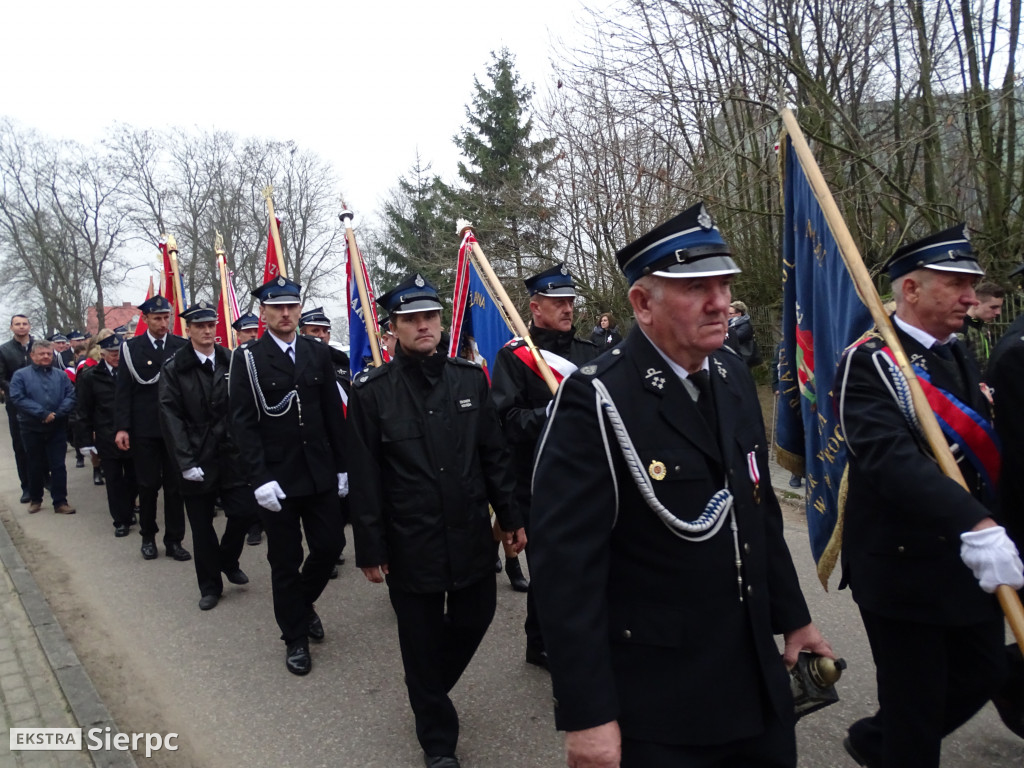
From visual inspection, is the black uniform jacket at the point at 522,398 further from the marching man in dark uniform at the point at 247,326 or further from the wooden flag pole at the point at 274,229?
the marching man in dark uniform at the point at 247,326

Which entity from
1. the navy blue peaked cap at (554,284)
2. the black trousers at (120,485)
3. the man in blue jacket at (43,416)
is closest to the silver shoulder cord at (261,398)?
the navy blue peaked cap at (554,284)

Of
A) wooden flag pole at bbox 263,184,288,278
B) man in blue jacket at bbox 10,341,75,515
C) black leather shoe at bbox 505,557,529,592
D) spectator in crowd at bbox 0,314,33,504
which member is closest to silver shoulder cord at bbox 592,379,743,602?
black leather shoe at bbox 505,557,529,592

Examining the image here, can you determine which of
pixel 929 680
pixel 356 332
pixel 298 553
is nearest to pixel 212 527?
pixel 298 553

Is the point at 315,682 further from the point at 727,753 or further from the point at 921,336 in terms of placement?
the point at 921,336

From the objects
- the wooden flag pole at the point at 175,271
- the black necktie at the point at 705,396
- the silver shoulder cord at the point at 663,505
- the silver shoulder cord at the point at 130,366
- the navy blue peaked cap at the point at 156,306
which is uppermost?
the wooden flag pole at the point at 175,271

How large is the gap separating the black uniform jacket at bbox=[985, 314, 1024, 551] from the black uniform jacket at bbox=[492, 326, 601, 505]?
2263 mm

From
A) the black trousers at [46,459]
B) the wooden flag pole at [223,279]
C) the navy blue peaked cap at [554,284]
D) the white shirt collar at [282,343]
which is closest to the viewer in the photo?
the navy blue peaked cap at [554,284]

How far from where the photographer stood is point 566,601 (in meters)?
1.99

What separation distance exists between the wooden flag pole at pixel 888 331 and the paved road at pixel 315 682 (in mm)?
1396

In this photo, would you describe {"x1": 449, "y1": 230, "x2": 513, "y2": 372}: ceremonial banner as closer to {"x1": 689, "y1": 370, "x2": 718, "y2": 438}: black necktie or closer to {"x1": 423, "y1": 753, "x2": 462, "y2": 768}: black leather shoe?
{"x1": 423, "y1": 753, "x2": 462, "y2": 768}: black leather shoe

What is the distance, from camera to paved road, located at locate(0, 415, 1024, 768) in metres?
3.81

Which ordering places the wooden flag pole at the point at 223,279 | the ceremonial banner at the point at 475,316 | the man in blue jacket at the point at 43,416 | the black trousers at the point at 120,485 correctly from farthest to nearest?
the man in blue jacket at the point at 43,416 < the wooden flag pole at the point at 223,279 < the black trousers at the point at 120,485 < the ceremonial banner at the point at 475,316

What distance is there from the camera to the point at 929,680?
2.76 metres

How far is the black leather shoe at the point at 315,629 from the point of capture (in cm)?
531
